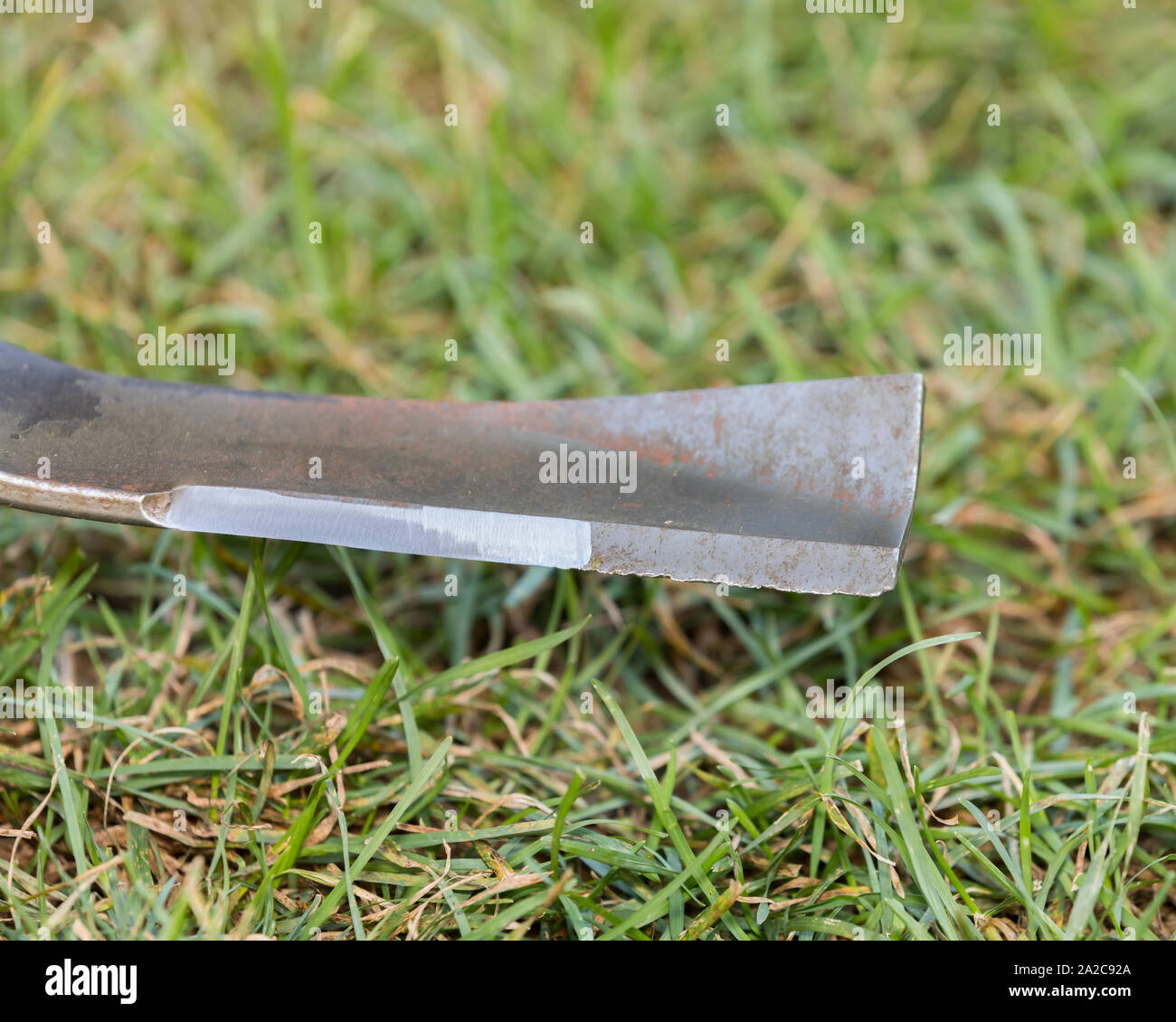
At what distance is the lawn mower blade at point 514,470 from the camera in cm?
129

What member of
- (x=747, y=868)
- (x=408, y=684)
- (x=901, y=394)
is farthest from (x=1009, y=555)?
(x=408, y=684)

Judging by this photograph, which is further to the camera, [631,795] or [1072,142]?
[1072,142]

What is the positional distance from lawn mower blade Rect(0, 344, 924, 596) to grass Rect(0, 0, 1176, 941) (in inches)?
7.0

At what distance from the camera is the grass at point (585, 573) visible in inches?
53.5

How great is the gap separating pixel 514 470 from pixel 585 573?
37 cm

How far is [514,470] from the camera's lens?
1.43m

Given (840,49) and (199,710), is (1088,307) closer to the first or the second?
(840,49)

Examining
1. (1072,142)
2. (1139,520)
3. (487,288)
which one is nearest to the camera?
(1139,520)

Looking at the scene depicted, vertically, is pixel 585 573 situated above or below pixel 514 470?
below

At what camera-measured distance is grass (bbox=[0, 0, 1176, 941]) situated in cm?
Result: 136

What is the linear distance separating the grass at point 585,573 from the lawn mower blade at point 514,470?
0.18 metres

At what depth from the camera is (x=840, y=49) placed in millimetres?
2566

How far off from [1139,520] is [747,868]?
1.05m

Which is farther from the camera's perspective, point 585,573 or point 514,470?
point 585,573
